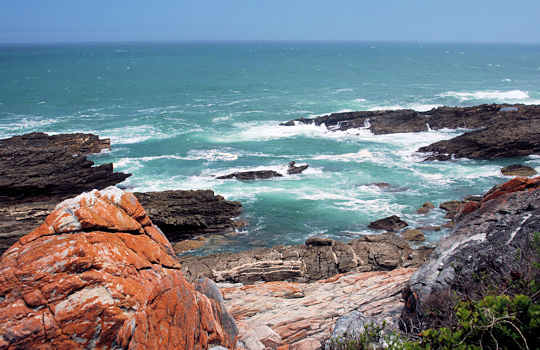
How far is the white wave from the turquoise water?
0.60 feet

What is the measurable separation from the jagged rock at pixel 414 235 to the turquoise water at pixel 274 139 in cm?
79

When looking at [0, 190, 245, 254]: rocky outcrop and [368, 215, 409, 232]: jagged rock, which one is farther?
[368, 215, 409, 232]: jagged rock

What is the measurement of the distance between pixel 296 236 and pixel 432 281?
1713 centimetres

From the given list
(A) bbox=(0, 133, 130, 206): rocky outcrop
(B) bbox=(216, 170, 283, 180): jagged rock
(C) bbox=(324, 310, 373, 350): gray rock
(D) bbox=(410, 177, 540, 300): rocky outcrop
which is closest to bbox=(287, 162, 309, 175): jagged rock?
(B) bbox=(216, 170, 283, 180): jagged rock

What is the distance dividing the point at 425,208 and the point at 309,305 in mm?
19022

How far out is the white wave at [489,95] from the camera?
69.6 meters

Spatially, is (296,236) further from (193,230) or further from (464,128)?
(464,128)

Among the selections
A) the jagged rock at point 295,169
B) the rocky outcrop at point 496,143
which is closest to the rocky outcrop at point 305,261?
the jagged rock at point 295,169

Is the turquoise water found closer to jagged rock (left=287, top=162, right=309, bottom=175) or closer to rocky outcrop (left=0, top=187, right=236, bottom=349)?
jagged rock (left=287, top=162, right=309, bottom=175)

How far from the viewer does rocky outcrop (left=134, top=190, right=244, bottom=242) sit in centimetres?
2520

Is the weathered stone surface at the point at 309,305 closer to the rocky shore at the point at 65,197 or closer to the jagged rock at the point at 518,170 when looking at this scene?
the rocky shore at the point at 65,197

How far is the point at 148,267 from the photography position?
8758 millimetres

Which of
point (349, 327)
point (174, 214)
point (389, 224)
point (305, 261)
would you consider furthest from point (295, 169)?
point (349, 327)

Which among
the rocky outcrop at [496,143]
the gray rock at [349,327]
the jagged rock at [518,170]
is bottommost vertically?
the jagged rock at [518,170]
